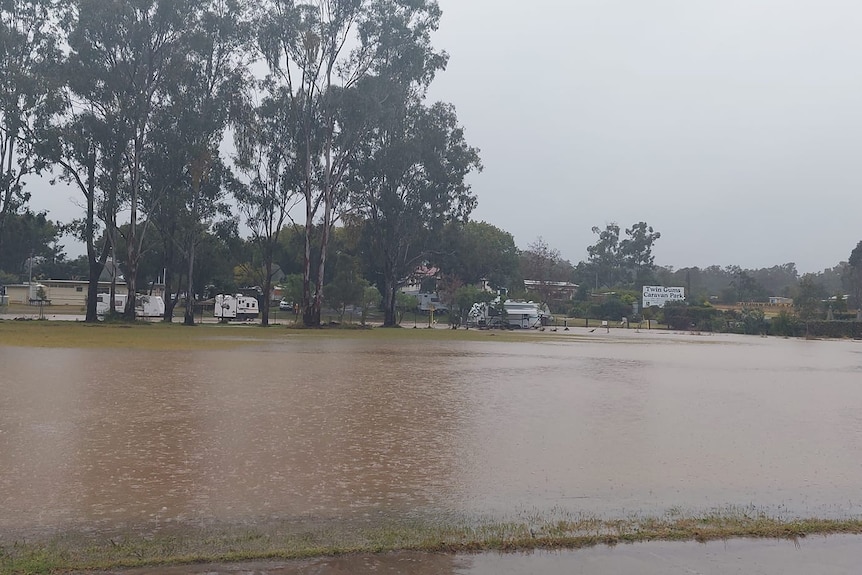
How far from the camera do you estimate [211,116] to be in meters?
44.4

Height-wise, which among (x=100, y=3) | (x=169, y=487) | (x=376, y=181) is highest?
(x=100, y=3)

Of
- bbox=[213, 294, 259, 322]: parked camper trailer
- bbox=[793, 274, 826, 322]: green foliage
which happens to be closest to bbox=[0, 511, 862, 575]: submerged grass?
bbox=[213, 294, 259, 322]: parked camper trailer

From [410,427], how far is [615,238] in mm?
117868

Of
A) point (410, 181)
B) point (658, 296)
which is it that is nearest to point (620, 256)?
point (658, 296)

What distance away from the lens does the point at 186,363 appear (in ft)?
65.9

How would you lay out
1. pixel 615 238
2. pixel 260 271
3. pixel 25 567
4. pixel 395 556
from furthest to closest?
pixel 615 238 → pixel 260 271 → pixel 395 556 → pixel 25 567

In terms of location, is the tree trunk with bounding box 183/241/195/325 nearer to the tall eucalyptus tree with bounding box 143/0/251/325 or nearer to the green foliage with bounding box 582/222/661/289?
the tall eucalyptus tree with bounding box 143/0/251/325

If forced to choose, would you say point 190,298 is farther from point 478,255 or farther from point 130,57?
point 478,255

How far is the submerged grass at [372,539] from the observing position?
17.0 ft

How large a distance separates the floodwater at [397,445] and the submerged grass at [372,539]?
1.25 ft

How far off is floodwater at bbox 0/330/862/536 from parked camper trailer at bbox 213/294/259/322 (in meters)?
38.4

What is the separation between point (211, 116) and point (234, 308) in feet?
58.8

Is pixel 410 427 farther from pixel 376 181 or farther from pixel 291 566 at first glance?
pixel 376 181

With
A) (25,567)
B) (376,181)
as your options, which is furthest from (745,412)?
(376,181)
